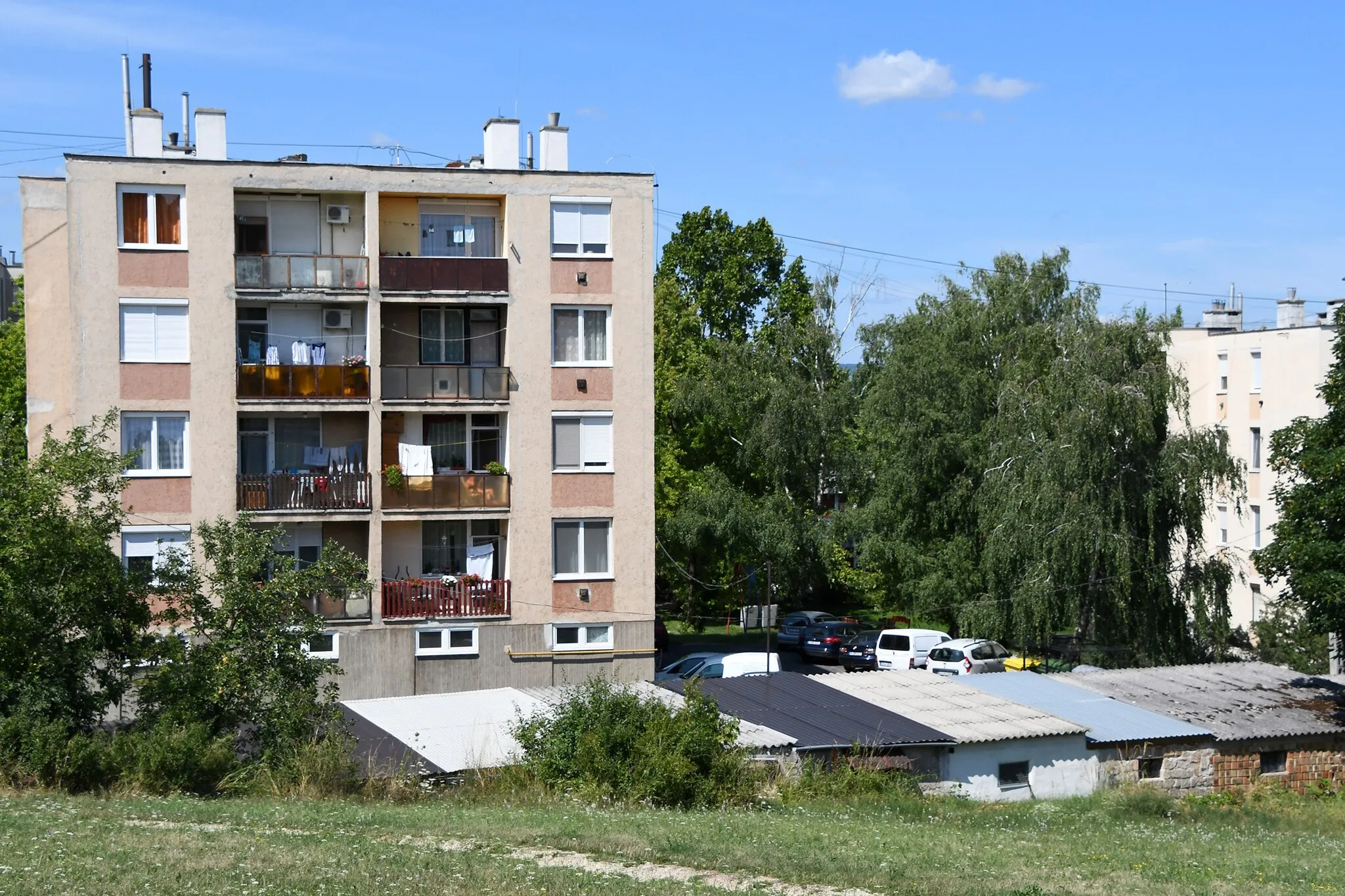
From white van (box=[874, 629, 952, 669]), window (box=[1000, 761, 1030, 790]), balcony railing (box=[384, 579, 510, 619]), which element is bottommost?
window (box=[1000, 761, 1030, 790])

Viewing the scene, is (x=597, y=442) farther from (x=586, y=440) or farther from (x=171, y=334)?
(x=171, y=334)

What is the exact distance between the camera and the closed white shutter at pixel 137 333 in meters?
31.4

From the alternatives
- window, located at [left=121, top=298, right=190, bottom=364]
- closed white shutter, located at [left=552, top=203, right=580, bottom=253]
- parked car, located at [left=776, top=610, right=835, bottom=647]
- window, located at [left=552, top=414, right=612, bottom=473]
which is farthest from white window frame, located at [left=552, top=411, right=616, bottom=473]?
parked car, located at [left=776, top=610, right=835, bottom=647]

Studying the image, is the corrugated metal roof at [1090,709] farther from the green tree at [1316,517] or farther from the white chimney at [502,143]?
the white chimney at [502,143]

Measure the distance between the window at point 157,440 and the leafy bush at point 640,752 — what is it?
14.1 metres

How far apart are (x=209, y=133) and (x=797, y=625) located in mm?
27702

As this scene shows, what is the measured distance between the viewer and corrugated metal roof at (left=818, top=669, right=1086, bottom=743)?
84.6 feet

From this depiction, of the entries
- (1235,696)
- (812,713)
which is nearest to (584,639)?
(812,713)

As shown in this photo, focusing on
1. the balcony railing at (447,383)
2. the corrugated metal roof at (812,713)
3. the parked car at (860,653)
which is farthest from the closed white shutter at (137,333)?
the parked car at (860,653)

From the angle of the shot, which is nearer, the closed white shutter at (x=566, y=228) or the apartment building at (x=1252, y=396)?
the closed white shutter at (x=566, y=228)

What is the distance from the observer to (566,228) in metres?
33.7

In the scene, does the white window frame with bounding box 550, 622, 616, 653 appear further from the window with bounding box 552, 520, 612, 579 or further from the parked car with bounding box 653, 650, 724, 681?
the parked car with bounding box 653, 650, 724, 681

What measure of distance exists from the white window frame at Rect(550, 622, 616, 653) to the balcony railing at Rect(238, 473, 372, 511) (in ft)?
18.0

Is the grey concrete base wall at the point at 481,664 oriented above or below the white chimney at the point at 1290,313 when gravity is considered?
below
